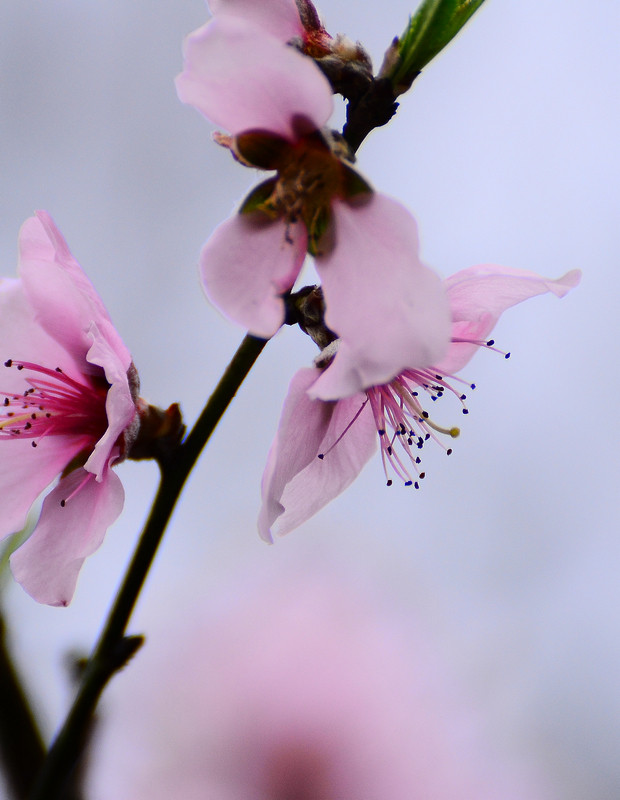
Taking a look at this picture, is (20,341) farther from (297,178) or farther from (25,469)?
(297,178)

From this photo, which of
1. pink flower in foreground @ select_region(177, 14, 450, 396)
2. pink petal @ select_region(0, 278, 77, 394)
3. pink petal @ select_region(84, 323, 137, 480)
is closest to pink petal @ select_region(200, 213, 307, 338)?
pink flower in foreground @ select_region(177, 14, 450, 396)

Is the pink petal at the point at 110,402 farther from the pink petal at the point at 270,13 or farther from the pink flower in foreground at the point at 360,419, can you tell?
the pink petal at the point at 270,13

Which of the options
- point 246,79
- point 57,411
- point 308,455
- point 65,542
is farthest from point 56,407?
point 246,79

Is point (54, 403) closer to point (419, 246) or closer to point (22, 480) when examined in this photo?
point (22, 480)

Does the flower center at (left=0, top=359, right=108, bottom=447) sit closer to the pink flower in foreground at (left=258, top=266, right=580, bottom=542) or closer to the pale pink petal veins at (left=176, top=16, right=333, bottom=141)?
the pink flower in foreground at (left=258, top=266, right=580, bottom=542)

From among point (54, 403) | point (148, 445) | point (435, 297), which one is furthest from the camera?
point (54, 403)

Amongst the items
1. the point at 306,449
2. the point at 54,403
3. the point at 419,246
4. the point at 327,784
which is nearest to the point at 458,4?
the point at 419,246
